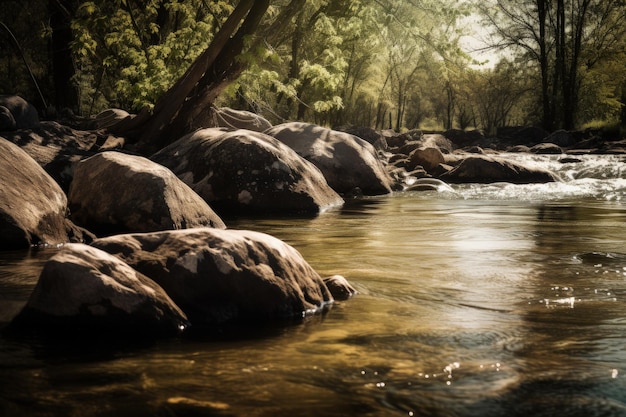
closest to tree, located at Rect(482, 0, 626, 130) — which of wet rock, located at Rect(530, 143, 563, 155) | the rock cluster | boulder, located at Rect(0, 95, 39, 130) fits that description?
wet rock, located at Rect(530, 143, 563, 155)

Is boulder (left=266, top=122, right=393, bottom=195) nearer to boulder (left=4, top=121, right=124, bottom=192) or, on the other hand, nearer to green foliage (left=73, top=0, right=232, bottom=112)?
green foliage (left=73, top=0, right=232, bottom=112)

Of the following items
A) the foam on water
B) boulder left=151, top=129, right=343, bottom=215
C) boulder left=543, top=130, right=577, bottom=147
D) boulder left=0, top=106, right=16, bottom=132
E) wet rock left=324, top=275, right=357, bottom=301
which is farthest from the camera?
boulder left=543, top=130, right=577, bottom=147

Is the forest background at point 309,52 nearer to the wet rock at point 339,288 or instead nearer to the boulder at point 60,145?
the boulder at point 60,145

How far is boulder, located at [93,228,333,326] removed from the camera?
4.23m

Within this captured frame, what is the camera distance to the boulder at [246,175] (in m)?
10.2

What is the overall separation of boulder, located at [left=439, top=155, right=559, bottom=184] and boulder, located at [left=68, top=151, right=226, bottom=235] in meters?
9.80

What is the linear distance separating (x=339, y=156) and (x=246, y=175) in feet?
11.0

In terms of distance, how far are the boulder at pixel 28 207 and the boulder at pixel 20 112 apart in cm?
633

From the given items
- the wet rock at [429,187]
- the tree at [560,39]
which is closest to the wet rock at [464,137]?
the tree at [560,39]

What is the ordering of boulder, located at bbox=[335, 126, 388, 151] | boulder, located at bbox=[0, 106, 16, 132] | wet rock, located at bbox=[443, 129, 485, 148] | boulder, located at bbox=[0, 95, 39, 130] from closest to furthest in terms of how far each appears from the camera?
boulder, located at bbox=[0, 106, 16, 132] → boulder, located at bbox=[0, 95, 39, 130] → boulder, located at bbox=[335, 126, 388, 151] → wet rock, located at bbox=[443, 129, 485, 148]

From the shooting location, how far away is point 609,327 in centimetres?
407

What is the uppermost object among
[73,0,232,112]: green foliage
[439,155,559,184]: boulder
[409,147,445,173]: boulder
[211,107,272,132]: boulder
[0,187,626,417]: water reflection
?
[73,0,232,112]: green foliage

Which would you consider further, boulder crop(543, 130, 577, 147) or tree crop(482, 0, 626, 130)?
tree crop(482, 0, 626, 130)

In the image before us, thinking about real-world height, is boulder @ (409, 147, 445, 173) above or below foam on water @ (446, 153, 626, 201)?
above
